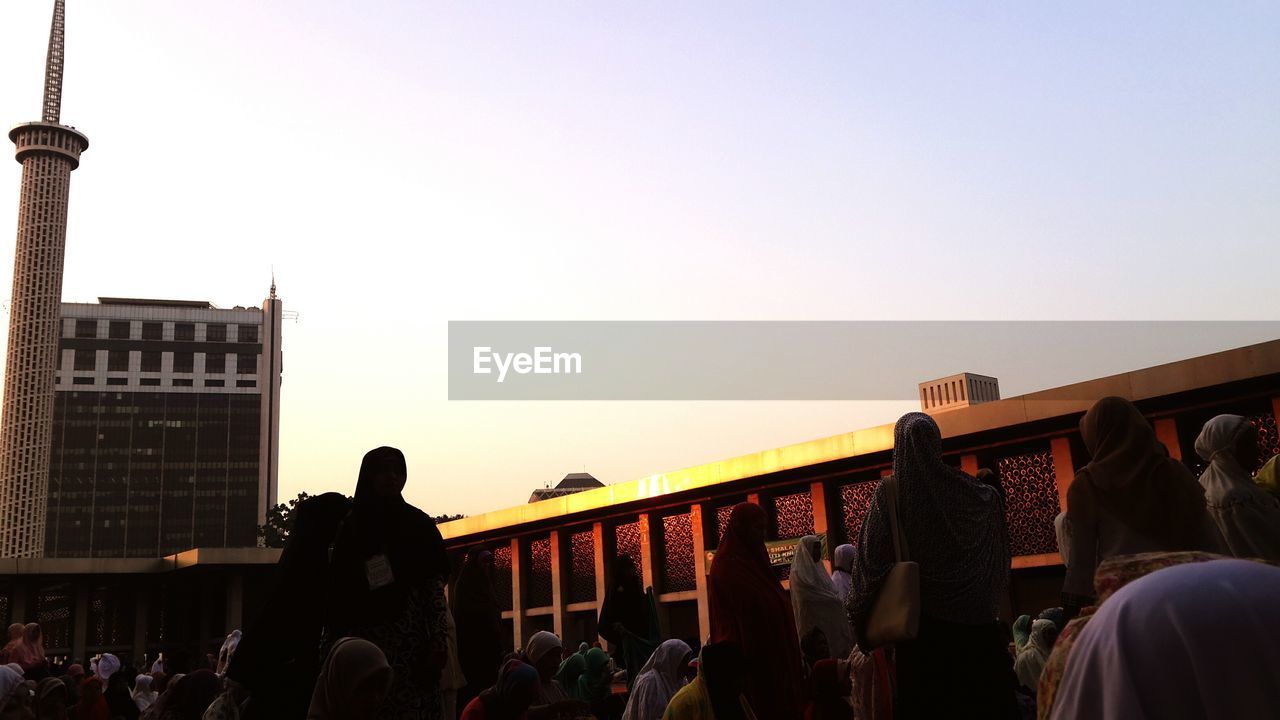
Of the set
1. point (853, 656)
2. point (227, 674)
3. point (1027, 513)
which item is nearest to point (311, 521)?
point (227, 674)

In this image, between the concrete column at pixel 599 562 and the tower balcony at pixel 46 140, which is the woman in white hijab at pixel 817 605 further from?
the tower balcony at pixel 46 140

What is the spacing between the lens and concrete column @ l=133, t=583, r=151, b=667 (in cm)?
2719

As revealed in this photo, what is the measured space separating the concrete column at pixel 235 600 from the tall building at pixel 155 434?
47.2 meters

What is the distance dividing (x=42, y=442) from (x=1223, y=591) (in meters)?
63.1

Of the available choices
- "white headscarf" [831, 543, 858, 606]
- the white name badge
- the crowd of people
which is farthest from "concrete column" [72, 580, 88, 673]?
the white name badge

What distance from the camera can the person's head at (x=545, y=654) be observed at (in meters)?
4.40

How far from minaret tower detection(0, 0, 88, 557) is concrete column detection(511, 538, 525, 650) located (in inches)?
1757

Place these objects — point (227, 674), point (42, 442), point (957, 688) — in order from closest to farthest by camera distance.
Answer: point (957, 688), point (227, 674), point (42, 442)

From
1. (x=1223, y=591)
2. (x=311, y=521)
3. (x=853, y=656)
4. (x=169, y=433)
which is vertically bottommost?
(x=853, y=656)

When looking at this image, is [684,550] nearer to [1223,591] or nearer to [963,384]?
[1223,591]

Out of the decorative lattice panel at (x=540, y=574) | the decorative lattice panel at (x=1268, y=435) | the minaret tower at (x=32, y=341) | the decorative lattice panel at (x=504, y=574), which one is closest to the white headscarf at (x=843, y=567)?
the decorative lattice panel at (x=1268, y=435)

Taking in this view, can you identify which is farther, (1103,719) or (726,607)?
(726,607)

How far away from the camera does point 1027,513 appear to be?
10.8 metres

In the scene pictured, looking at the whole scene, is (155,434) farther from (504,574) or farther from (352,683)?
(352,683)
